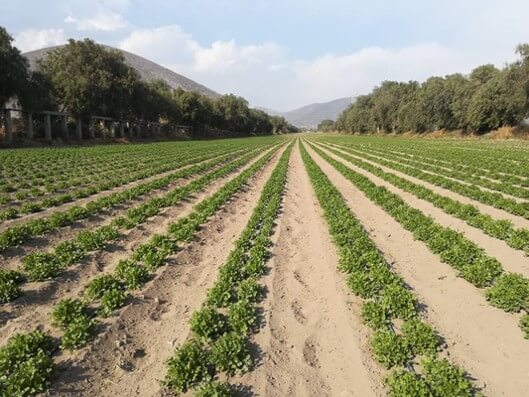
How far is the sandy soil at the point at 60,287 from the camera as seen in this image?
6793 mm

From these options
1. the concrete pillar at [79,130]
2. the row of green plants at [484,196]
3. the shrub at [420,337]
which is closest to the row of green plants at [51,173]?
the shrub at [420,337]

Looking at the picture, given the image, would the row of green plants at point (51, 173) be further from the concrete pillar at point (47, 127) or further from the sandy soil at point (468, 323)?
the concrete pillar at point (47, 127)

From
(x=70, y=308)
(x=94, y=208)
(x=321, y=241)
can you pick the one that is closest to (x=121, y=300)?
(x=70, y=308)

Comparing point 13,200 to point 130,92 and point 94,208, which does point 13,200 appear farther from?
point 130,92

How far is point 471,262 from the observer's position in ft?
30.7

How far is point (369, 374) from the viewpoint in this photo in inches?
224

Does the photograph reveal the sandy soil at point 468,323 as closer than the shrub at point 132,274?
Yes

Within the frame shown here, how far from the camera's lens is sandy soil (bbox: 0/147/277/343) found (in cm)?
679

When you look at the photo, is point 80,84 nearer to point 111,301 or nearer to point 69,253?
point 69,253

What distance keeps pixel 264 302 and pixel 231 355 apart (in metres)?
2.03

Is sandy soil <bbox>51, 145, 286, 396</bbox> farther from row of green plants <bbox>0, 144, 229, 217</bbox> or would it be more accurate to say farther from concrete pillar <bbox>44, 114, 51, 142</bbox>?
concrete pillar <bbox>44, 114, 51, 142</bbox>

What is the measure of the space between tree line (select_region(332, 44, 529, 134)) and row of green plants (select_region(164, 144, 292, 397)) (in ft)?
232

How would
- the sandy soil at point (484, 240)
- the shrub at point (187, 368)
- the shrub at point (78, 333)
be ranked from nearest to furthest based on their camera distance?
the shrub at point (187, 368) < the shrub at point (78, 333) < the sandy soil at point (484, 240)

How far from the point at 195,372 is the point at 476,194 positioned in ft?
52.1
